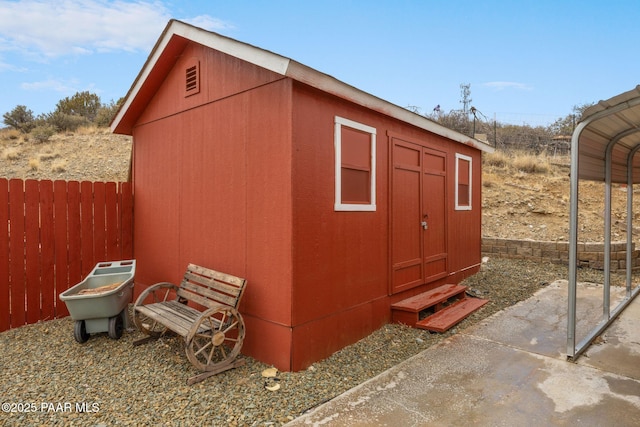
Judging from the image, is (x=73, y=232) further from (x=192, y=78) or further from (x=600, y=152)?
(x=600, y=152)

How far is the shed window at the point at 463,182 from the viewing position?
652 cm

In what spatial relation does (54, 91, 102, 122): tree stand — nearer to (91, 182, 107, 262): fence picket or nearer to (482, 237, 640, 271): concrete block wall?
(91, 182, 107, 262): fence picket

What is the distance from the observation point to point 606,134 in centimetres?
410

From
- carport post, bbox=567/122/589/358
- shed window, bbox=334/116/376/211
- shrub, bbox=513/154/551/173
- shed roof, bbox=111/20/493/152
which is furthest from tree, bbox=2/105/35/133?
carport post, bbox=567/122/589/358

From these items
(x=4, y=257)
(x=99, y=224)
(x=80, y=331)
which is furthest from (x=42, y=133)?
(x=80, y=331)

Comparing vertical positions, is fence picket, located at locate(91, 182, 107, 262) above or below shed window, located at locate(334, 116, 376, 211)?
below

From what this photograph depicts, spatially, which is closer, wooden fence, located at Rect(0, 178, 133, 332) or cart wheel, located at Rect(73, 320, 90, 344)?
cart wheel, located at Rect(73, 320, 90, 344)

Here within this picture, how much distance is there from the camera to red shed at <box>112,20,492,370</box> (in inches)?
136

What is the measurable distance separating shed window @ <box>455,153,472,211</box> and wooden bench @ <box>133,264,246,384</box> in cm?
447

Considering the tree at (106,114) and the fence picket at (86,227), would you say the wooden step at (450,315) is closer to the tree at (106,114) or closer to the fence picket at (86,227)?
the fence picket at (86,227)

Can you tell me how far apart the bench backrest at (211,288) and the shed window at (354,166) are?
1.31m

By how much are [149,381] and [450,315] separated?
142 inches

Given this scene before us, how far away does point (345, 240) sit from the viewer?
4.00 m

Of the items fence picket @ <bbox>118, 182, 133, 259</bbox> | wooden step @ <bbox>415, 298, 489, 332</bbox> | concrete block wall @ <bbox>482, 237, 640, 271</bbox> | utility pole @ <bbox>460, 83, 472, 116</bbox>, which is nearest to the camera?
wooden step @ <bbox>415, 298, 489, 332</bbox>
